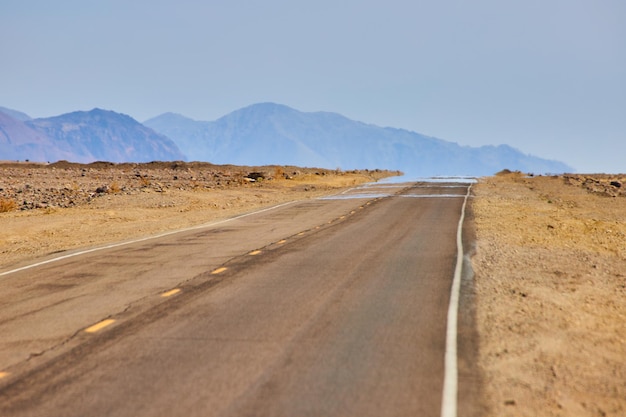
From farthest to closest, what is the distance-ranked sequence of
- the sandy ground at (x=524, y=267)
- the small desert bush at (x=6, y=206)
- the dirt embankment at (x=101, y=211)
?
the small desert bush at (x=6, y=206) → the dirt embankment at (x=101, y=211) → the sandy ground at (x=524, y=267)

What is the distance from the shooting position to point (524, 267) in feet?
44.7

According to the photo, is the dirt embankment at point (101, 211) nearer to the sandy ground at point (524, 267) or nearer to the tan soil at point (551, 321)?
the sandy ground at point (524, 267)

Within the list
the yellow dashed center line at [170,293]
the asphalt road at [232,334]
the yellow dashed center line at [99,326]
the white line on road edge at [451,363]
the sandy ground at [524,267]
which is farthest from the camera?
the yellow dashed center line at [170,293]

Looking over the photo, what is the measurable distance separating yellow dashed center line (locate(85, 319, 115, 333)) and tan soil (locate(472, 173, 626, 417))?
16.0 feet

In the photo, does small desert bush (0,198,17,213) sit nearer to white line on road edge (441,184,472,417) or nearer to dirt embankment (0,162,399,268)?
dirt embankment (0,162,399,268)

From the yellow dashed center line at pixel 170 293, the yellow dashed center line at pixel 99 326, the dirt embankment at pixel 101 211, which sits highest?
the yellow dashed center line at pixel 99 326

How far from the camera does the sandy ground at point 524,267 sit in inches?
249

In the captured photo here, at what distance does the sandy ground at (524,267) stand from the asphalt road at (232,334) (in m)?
0.56

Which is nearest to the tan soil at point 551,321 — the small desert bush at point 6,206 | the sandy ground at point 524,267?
the sandy ground at point 524,267

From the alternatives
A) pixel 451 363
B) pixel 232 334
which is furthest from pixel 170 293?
pixel 451 363

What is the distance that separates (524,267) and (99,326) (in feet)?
30.5

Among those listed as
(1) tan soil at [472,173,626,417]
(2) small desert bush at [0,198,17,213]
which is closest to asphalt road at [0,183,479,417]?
(1) tan soil at [472,173,626,417]

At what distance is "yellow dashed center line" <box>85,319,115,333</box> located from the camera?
7.99 metres

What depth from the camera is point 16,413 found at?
538cm
